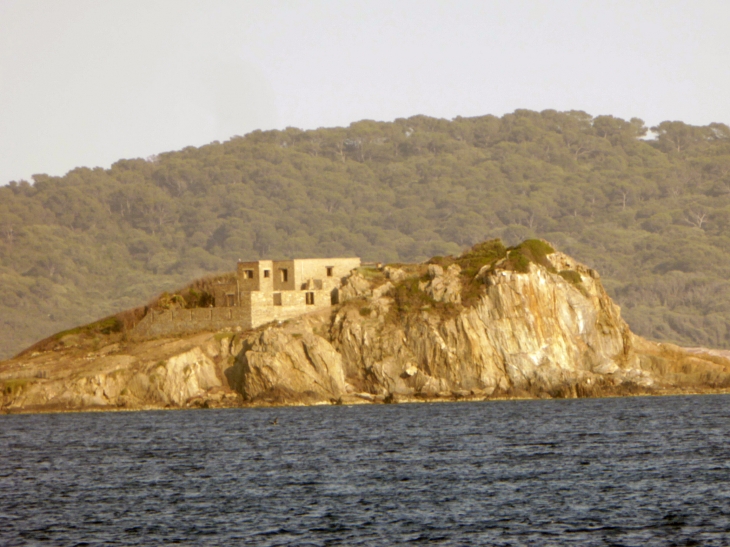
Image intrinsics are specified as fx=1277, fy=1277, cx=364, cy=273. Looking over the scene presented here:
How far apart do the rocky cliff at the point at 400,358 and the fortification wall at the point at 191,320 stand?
1.52 metres

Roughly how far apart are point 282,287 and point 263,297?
4.00 meters

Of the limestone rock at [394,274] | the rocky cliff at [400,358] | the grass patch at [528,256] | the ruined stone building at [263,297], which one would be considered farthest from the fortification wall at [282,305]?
the grass patch at [528,256]

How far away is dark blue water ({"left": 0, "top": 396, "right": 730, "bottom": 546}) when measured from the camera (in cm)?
4288

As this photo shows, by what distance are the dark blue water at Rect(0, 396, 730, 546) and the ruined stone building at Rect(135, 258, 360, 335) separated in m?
19.2

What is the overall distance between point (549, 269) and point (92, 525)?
67.3 m

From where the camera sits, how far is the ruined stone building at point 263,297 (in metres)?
106

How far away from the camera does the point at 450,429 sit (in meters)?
76.9

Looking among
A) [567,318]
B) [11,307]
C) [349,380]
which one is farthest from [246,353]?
[11,307]

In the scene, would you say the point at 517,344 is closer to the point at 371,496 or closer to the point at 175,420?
the point at 175,420

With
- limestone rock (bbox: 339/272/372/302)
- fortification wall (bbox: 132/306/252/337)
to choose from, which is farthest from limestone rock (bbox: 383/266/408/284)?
fortification wall (bbox: 132/306/252/337)

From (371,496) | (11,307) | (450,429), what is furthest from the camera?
(11,307)

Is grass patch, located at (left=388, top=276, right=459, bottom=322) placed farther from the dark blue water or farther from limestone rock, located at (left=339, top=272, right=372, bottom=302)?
the dark blue water

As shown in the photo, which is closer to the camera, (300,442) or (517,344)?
(300,442)

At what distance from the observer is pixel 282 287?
110125mm
